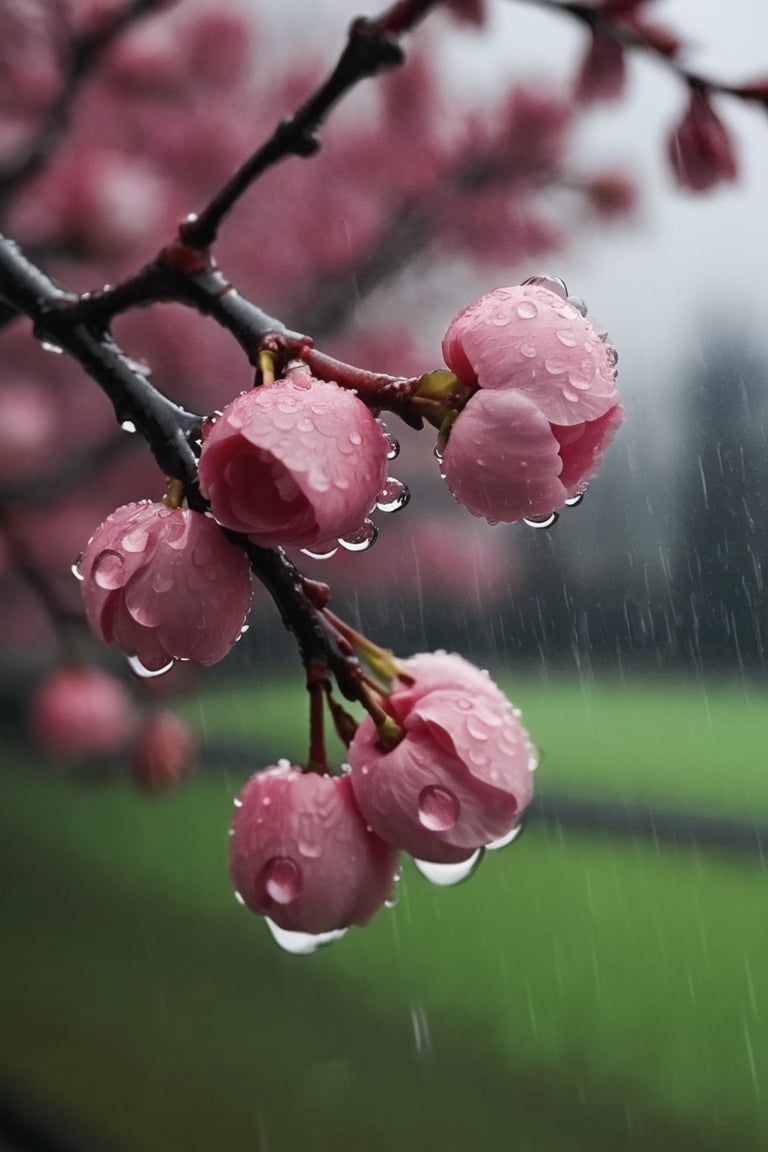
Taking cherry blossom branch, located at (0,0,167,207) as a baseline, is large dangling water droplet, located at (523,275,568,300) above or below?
below

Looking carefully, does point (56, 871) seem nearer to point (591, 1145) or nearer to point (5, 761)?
point (5, 761)

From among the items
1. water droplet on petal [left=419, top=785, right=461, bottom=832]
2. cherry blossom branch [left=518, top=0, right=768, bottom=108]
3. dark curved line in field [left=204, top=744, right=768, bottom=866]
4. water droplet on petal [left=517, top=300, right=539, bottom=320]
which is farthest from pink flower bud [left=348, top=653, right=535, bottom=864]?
dark curved line in field [left=204, top=744, right=768, bottom=866]

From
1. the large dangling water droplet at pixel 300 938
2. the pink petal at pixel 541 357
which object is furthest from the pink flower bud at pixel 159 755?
the pink petal at pixel 541 357

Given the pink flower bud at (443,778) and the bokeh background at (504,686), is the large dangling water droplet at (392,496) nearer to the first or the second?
the pink flower bud at (443,778)

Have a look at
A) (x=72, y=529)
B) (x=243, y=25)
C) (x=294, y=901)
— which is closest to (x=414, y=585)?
(x=72, y=529)

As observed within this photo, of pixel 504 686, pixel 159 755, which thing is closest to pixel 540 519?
pixel 504 686

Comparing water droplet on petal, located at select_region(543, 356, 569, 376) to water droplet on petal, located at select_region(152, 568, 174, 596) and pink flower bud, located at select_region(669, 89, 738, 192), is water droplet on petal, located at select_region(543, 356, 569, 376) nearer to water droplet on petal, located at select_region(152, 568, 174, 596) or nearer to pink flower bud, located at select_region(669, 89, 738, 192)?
water droplet on petal, located at select_region(152, 568, 174, 596)
